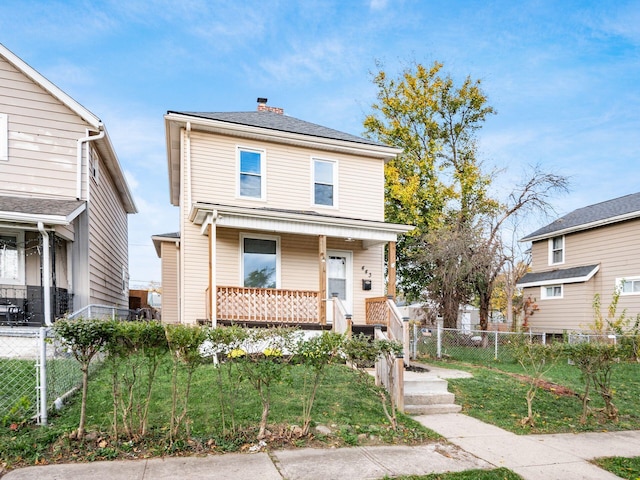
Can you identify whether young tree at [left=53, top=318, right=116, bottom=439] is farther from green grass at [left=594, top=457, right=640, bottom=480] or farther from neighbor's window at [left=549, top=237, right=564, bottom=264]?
neighbor's window at [left=549, top=237, right=564, bottom=264]

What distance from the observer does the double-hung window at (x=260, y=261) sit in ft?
37.7

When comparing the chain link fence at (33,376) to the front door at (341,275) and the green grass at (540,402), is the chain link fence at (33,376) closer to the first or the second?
the green grass at (540,402)

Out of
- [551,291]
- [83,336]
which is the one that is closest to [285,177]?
[83,336]

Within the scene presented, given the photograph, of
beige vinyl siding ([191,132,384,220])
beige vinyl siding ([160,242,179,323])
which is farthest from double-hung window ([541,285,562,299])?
beige vinyl siding ([160,242,179,323])

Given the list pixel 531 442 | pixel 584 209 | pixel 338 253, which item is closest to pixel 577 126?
pixel 584 209

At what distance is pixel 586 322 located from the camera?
17.5 m

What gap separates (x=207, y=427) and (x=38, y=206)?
21.2 feet

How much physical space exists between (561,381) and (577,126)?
14.3m

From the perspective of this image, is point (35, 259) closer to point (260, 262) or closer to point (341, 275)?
point (260, 262)

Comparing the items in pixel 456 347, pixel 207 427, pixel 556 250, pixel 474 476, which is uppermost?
pixel 556 250

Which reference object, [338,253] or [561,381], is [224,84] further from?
[561,381]

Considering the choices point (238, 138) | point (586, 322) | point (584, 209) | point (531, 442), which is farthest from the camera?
point (584, 209)

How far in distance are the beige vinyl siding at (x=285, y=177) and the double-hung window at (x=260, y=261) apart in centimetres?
100

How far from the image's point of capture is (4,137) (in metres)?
9.48
